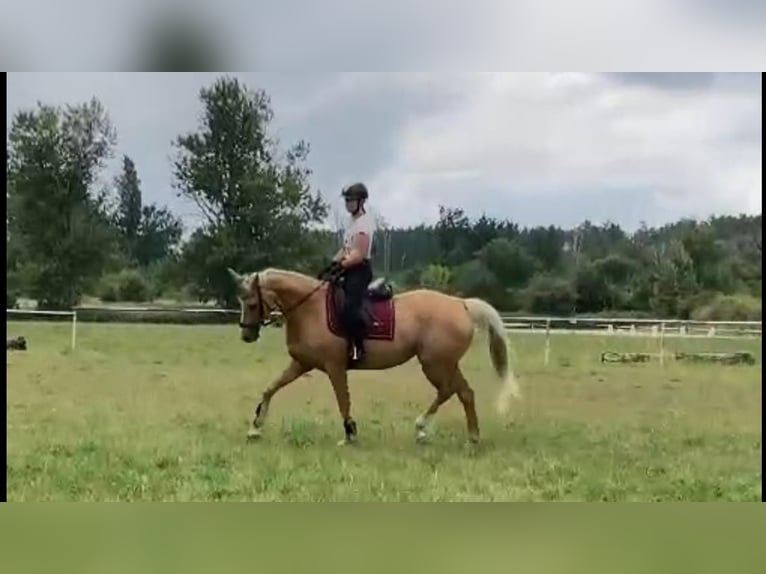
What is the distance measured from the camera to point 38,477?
494 cm

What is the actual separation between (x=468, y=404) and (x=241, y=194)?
117 cm

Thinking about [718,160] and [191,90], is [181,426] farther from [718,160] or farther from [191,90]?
[718,160]

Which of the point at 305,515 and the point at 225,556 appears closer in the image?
the point at 225,556

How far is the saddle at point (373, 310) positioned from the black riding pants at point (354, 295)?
0.05ft

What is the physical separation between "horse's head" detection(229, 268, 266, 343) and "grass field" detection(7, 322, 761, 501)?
0.17ft

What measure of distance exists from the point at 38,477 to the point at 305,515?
3.30 feet

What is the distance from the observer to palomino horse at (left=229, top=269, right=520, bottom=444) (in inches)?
197

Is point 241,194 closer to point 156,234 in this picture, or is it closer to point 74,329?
point 156,234

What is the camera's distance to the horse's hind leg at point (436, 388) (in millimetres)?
5027

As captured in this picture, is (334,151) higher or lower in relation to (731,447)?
higher

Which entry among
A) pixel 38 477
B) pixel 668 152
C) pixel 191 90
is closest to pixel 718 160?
pixel 668 152

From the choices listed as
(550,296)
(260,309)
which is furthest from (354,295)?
(550,296)

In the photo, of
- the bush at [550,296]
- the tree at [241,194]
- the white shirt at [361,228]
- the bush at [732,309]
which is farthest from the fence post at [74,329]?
the bush at [732,309]

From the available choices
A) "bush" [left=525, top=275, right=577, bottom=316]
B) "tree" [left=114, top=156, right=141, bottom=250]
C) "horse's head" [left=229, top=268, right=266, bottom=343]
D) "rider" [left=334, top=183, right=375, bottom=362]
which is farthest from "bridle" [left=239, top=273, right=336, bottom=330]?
"bush" [left=525, top=275, right=577, bottom=316]
